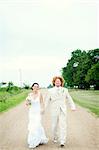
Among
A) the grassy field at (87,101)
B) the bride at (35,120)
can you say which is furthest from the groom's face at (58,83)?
the grassy field at (87,101)

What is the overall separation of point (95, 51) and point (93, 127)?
66782mm

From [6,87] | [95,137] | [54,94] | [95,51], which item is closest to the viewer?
[54,94]

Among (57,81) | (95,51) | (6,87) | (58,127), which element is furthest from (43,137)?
(95,51)

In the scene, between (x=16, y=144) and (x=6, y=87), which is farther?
(x=6, y=87)

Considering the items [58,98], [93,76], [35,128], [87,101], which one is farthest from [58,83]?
[93,76]

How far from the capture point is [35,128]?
36.8ft

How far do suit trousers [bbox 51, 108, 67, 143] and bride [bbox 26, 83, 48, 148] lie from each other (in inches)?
11.6

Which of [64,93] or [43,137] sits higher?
[64,93]

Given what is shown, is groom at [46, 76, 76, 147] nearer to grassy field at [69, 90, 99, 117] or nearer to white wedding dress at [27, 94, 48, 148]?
white wedding dress at [27, 94, 48, 148]

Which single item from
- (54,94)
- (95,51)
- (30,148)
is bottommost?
(30,148)

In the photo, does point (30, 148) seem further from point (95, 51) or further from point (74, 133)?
point (95, 51)

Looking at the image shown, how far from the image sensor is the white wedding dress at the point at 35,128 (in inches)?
432

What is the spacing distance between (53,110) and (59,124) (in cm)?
38

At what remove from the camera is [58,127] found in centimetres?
1145
